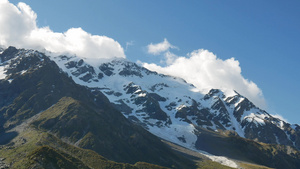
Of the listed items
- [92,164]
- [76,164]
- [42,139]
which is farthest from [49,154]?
[42,139]

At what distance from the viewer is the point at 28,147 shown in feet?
614

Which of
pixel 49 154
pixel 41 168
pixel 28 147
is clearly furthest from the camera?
pixel 28 147

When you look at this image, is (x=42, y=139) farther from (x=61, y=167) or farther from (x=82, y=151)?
(x=61, y=167)

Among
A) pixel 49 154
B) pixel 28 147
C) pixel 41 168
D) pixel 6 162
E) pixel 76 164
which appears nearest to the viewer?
pixel 41 168

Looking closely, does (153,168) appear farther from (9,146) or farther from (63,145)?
(9,146)

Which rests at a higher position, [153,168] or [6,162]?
[153,168]

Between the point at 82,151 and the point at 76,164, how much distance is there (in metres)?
59.7

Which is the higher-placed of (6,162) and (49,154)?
(49,154)

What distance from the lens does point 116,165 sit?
570 ft

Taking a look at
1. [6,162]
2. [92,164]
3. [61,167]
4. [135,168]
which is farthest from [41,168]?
[135,168]

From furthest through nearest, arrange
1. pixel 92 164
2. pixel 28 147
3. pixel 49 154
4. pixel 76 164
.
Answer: pixel 28 147
pixel 92 164
pixel 76 164
pixel 49 154

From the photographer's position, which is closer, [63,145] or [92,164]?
[92,164]

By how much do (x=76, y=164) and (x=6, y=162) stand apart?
44.3m

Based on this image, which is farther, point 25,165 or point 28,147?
point 28,147
